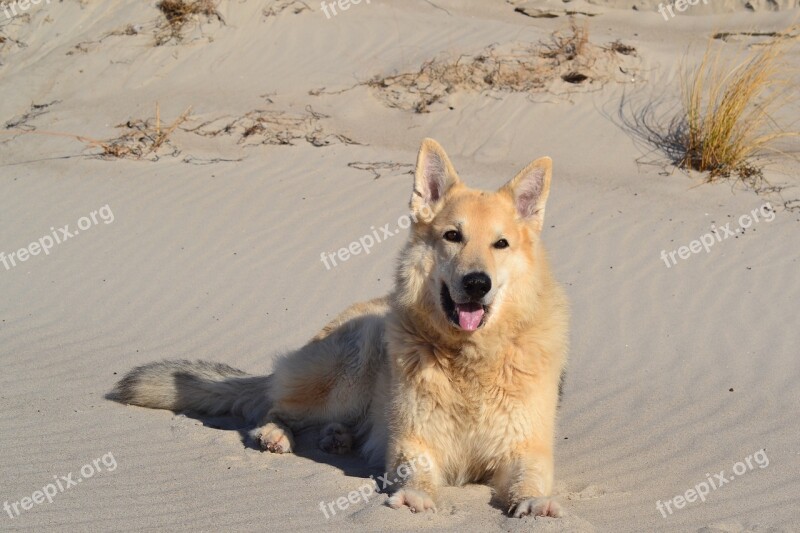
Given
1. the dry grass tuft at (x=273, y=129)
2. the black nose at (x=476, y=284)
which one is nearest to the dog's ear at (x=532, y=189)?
the black nose at (x=476, y=284)

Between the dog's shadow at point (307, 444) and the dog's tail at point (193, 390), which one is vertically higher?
the dog's tail at point (193, 390)

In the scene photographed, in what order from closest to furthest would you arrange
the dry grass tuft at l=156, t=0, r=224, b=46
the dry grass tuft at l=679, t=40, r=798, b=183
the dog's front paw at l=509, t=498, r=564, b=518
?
the dog's front paw at l=509, t=498, r=564, b=518 → the dry grass tuft at l=679, t=40, r=798, b=183 → the dry grass tuft at l=156, t=0, r=224, b=46

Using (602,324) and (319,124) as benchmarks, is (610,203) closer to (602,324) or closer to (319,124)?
(602,324)

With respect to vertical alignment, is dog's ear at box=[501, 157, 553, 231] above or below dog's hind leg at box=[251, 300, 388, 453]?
above

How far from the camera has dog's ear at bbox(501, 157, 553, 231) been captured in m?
4.84

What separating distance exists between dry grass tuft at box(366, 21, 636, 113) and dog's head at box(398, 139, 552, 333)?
667 centimetres

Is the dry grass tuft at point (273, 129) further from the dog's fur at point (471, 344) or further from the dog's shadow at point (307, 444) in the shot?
the dog's fur at point (471, 344)

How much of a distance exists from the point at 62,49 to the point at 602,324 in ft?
34.2

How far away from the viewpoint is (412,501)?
4105mm

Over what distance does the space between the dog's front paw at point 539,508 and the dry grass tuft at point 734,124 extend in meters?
6.54

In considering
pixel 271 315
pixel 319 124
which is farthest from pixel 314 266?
pixel 319 124

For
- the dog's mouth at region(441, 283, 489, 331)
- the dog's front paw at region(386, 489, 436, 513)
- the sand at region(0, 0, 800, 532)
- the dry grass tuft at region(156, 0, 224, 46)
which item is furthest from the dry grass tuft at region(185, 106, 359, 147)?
the dog's front paw at region(386, 489, 436, 513)

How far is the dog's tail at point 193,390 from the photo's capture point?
5.78 m

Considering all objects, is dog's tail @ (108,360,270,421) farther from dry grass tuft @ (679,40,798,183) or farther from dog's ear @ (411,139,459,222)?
dry grass tuft @ (679,40,798,183)
